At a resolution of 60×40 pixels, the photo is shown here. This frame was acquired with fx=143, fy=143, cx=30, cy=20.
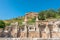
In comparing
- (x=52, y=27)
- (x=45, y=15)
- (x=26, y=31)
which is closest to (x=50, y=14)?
(x=45, y=15)

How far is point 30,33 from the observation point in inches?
1212

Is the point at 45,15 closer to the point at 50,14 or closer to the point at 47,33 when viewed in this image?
the point at 50,14

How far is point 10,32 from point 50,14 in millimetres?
23185

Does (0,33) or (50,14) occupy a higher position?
(50,14)

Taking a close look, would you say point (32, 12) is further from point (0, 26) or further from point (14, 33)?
point (14, 33)

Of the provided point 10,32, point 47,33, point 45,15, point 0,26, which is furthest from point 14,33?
point 45,15

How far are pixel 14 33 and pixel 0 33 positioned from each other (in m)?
3.25

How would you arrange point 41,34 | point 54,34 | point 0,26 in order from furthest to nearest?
point 0,26 → point 41,34 → point 54,34

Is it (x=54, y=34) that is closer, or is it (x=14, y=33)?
(x=54, y=34)

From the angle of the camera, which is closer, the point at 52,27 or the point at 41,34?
the point at 41,34

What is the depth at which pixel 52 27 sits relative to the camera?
106 feet

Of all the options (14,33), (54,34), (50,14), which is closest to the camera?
(54,34)

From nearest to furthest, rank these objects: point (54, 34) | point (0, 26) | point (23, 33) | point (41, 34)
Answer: point (54, 34), point (41, 34), point (23, 33), point (0, 26)

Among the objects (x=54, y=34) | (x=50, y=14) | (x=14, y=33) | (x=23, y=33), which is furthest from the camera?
(x=50, y=14)
